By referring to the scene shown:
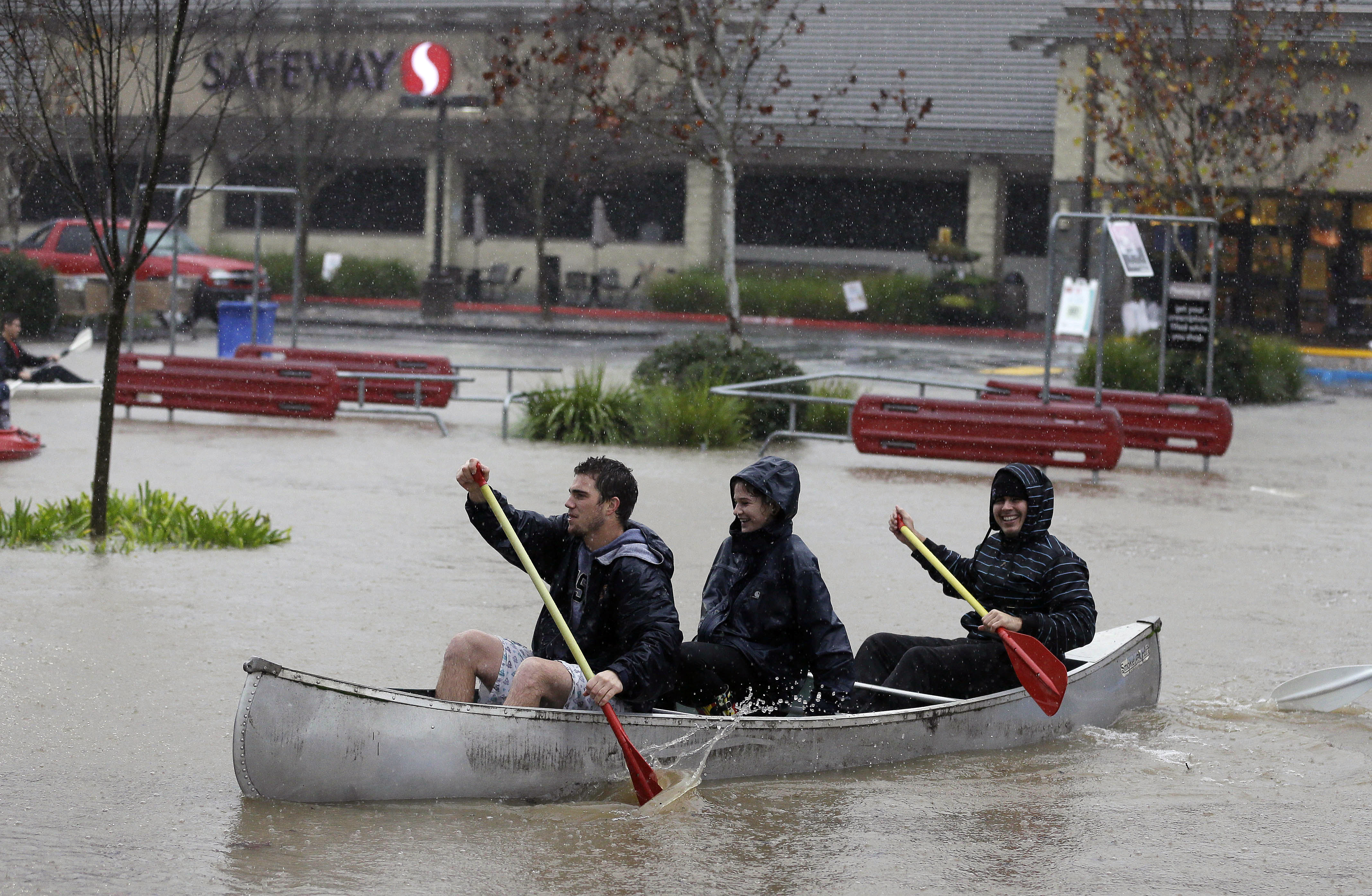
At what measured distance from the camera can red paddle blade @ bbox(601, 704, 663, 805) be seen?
5895 mm

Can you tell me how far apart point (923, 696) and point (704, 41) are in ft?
44.8

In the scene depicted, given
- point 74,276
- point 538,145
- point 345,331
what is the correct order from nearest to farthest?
1. point 74,276
2. point 345,331
3. point 538,145

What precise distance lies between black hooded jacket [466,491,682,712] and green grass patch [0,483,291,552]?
14.9 feet

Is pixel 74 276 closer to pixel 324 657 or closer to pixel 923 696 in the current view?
pixel 324 657

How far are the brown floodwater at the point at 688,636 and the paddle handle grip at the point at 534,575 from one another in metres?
0.52

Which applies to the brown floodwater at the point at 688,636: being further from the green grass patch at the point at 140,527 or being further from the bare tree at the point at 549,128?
the bare tree at the point at 549,128

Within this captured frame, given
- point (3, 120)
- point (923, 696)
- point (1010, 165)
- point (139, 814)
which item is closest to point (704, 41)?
point (3, 120)

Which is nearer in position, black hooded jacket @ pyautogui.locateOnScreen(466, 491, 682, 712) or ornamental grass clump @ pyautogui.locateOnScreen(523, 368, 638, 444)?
black hooded jacket @ pyautogui.locateOnScreen(466, 491, 682, 712)

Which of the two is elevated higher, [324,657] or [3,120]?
[3,120]

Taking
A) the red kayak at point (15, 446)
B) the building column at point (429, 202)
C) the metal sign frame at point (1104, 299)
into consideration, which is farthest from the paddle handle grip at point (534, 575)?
the building column at point (429, 202)

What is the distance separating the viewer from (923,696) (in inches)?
275

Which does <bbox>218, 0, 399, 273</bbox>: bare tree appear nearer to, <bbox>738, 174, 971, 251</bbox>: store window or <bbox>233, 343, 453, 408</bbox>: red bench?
<bbox>738, 174, 971, 251</bbox>: store window

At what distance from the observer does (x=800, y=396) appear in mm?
16531

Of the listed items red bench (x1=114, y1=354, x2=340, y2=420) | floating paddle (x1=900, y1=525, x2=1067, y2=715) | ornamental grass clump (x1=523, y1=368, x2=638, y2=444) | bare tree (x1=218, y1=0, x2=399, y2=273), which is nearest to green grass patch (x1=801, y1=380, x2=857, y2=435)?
ornamental grass clump (x1=523, y1=368, x2=638, y2=444)
